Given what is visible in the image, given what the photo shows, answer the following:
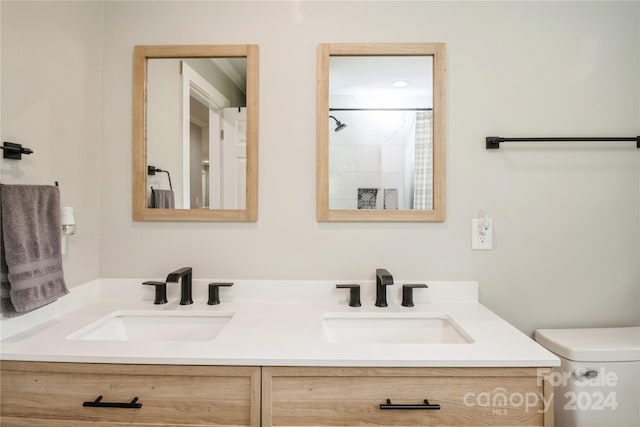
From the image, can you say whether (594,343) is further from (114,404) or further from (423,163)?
(114,404)

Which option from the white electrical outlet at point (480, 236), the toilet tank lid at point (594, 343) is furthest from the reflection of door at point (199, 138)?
the toilet tank lid at point (594, 343)

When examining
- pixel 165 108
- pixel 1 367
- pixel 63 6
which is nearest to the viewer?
pixel 1 367

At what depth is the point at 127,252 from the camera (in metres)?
1.52

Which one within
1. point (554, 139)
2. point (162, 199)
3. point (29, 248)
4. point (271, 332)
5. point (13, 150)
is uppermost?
point (554, 139)

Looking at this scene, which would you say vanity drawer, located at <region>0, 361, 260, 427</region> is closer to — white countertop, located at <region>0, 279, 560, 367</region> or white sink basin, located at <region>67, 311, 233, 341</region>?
white countertop, located at <region>0, 279, 560, 367</region>

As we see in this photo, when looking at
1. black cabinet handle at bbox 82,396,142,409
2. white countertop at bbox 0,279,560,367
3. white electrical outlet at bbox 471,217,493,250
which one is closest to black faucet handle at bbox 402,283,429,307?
white countertop at bbox 0,279,560,367

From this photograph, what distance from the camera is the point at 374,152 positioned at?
1.47 m

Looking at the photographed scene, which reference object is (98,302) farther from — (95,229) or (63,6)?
(63,6)

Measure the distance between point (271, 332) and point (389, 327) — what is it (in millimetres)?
484

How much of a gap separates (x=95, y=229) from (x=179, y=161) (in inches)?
19.0

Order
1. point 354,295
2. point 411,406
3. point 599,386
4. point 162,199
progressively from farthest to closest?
1. point 162,199
2. point 354,295
3. point 599,386
4. point 411,406

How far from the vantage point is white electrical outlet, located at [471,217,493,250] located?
1.49m

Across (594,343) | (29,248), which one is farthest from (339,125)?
(594,343)

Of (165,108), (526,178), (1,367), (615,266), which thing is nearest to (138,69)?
(165,108)
